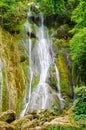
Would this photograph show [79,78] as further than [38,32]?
No

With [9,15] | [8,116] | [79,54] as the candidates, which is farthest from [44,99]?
[9,15]

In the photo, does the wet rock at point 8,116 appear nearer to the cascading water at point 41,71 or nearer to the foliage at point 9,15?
the cascading water at point 41,71

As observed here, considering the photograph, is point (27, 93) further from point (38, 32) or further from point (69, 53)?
point (38, 32)

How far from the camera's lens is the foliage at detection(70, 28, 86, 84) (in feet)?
58.6

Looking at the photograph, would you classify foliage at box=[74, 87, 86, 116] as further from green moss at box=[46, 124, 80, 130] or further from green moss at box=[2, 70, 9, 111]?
green moss at box=[2, 70, 9, 111]

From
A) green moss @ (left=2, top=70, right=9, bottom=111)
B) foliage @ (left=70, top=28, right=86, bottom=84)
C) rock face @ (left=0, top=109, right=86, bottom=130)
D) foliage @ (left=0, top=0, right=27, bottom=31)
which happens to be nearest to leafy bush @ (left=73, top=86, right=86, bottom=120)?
rock face @ (left=0, top=109, right=86, bottom=130)

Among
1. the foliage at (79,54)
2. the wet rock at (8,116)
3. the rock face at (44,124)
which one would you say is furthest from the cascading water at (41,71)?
the rock face at (44,124)

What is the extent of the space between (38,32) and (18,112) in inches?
→ 366

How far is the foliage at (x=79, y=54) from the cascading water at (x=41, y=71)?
1.77 meters

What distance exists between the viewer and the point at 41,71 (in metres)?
20.2

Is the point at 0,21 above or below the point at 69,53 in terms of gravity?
above

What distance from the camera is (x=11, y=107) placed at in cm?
1728

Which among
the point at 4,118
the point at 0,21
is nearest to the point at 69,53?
the point at 0,21

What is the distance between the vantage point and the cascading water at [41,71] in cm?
1752
